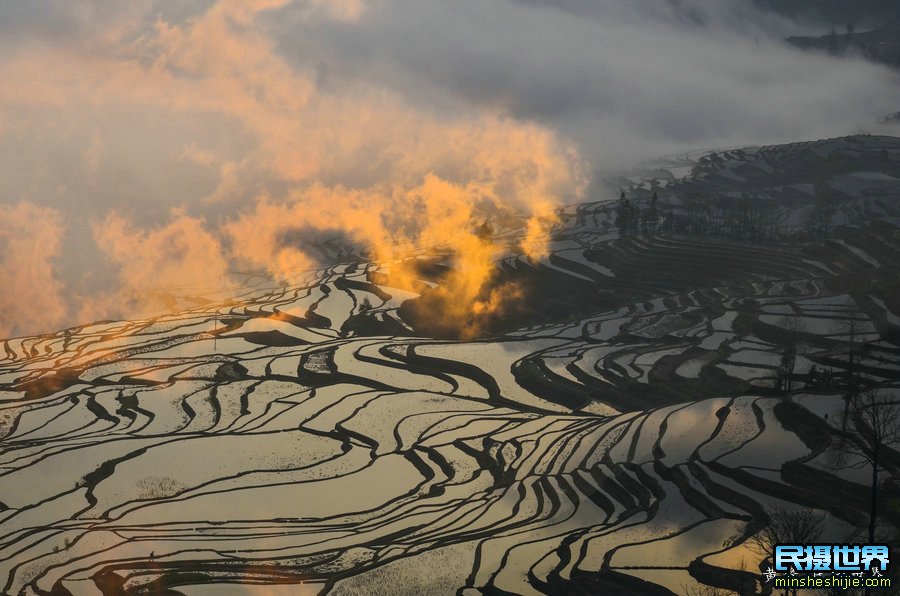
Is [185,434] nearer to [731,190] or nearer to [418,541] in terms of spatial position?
[418,541]

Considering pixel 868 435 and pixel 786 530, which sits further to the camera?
pixel 868 435

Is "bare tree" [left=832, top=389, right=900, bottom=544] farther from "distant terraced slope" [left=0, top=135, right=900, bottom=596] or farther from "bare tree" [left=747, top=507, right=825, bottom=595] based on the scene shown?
"bare tree" [left=747, top=507, right=825, bottom=595]

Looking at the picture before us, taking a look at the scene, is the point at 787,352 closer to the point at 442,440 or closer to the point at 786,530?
the point at 442,440

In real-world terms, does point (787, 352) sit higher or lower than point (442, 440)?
higher

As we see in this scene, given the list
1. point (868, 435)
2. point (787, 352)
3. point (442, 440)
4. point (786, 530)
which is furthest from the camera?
point (787, 352)

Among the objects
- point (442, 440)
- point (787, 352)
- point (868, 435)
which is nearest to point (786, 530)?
point (868, 435)

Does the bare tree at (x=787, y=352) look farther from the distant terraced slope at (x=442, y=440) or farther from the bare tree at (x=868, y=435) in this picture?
the bare tree at (x=868, y=435)

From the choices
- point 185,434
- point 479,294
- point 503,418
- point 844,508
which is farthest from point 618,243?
point 844,508

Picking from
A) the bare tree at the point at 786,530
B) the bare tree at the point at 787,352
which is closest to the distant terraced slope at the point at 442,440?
the bare tree at the point at 787,352
